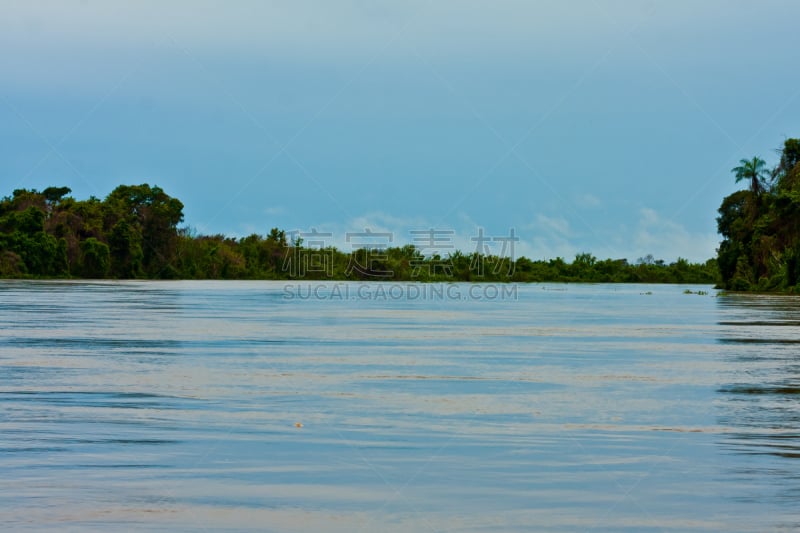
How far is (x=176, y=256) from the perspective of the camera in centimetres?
10875

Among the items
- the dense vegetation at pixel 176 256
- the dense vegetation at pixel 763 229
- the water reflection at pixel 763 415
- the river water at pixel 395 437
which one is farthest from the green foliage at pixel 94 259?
the water reflection at pixel 763 415

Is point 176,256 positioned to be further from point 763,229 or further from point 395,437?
point 395,437

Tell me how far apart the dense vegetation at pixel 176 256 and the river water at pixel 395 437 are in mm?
78481

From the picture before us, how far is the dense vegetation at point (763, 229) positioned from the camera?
198 ft

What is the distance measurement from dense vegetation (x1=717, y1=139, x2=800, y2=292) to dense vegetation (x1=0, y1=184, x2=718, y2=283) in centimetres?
3313

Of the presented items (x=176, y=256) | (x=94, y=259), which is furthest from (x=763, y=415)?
(x=176, y=256)

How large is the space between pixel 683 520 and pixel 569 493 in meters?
0.87

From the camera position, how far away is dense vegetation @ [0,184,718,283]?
311 feet

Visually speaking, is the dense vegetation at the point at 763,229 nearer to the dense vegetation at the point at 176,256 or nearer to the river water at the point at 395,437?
the dense vegetation at the point at 176,256

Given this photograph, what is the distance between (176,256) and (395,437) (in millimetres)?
101617

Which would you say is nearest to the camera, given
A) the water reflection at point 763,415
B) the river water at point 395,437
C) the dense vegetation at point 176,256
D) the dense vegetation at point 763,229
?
the river water at point 395,437

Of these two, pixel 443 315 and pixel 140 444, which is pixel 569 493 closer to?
pixel 140 444

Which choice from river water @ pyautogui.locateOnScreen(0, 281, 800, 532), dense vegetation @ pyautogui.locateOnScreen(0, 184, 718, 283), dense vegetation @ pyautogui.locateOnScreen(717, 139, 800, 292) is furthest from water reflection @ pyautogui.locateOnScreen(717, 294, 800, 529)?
dense vegetation @ pyautogui.locateOnScreen(0, 184, 718, 283)

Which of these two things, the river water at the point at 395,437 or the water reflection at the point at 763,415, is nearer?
the river water at the point at 395,437
